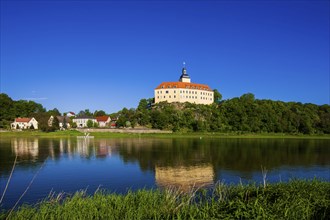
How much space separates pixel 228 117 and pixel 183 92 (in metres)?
20.6

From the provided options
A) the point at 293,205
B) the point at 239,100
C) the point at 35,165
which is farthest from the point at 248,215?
the point at 239,100

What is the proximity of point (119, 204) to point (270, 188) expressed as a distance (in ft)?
23.8

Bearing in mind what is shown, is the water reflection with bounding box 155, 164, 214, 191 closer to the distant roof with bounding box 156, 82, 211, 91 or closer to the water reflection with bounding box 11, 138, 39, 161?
the water reflection with bounding box 11, 138, 39, 161

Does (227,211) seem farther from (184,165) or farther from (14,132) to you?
(14,132)

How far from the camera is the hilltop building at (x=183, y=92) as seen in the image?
121 meters

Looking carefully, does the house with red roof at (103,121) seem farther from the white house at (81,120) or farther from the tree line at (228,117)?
the tree line at (228,117)

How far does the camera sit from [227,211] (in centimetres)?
1311

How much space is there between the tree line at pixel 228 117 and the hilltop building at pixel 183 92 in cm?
498

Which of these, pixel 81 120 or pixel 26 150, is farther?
pixel 81 120

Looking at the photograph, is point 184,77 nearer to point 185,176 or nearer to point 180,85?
point 180,85

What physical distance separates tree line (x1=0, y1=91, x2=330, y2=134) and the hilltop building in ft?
16.3

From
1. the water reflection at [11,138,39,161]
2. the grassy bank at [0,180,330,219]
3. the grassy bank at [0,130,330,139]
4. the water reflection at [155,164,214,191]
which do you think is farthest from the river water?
the grassy bank at [0,130,330,139]

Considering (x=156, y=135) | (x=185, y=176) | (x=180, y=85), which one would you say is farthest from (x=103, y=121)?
(x=185, y=176)

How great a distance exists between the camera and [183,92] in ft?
400
